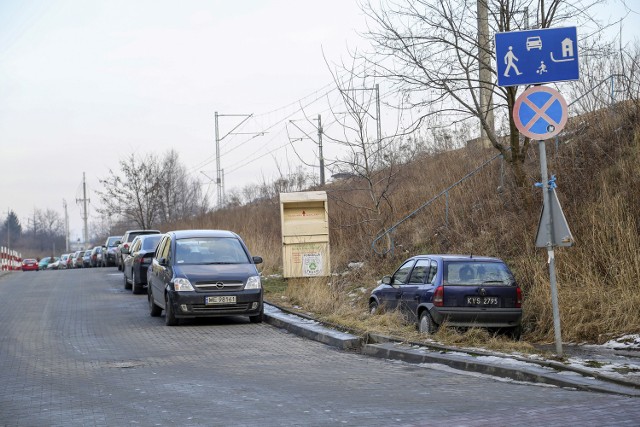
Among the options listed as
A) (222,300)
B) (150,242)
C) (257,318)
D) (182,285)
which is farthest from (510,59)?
(150,242)

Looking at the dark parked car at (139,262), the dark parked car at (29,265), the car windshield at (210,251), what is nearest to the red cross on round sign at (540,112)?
the car windshield at (210,251)

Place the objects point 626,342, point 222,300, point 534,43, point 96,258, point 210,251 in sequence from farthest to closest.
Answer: point 96,258 < point 210,251 < point 222,300 < point 626,342 < point 534,43

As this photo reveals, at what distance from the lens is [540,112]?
10.2 metres

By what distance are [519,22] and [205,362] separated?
11.6 m

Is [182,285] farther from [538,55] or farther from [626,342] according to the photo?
[538,55]

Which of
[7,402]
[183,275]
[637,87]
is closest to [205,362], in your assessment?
[7,402]

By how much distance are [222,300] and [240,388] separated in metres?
6.65

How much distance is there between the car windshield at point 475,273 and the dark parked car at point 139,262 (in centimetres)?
1167

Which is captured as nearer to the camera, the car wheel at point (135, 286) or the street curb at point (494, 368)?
the street curb at point (494, 368)

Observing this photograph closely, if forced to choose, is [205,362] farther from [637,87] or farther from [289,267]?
[637,87]

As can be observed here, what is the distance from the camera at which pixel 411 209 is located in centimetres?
2611

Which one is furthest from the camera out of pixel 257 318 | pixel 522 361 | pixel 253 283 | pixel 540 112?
pixel 257 318

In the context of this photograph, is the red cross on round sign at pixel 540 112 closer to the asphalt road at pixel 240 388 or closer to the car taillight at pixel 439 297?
the asphalt road at pixel 240 388

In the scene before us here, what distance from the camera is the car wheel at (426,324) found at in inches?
532
